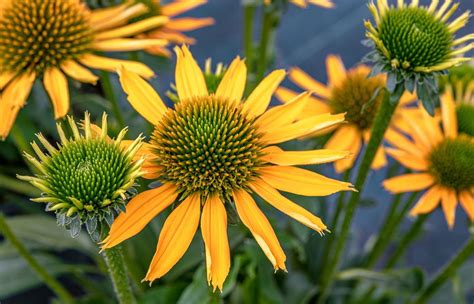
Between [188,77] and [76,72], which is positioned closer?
[188,77]

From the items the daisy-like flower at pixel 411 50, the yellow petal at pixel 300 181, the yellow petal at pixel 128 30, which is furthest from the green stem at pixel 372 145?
the yellow petal at pixel 128 30

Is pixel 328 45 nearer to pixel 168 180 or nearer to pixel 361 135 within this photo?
pixel 361 135

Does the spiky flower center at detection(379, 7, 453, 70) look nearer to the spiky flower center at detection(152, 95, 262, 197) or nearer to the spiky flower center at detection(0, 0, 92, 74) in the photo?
the spiky flower center at detection(152, 95, 262, 197)

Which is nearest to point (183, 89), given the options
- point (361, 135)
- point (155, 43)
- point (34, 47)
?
point (155, 43)

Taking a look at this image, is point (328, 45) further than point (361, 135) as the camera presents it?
Yes

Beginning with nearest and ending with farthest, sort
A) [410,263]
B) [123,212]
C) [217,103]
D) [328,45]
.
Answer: [123,212] < [217,103] < [410,263] < [328,45]

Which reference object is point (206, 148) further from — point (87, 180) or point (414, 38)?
point (414, 38)

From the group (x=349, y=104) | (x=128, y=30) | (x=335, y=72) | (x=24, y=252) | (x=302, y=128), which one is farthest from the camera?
(x=335, y=72)

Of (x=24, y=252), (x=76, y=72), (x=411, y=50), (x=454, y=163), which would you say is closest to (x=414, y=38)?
(x=411, y=50)
